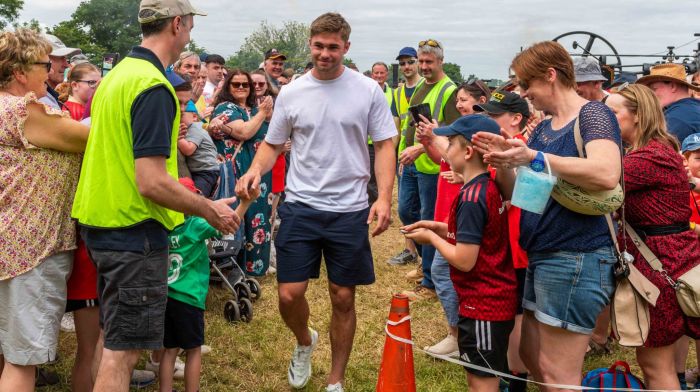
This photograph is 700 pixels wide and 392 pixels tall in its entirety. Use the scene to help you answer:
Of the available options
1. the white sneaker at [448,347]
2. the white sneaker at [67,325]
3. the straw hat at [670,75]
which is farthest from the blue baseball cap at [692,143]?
the white sneaker at [67,325]

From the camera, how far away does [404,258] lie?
7840 millimetres

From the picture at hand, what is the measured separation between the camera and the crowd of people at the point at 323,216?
2898mm

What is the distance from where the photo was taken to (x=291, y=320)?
4215 mm

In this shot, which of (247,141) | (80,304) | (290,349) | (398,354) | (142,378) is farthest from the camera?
(247,141)

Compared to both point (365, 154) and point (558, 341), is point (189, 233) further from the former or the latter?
point (558, 341)

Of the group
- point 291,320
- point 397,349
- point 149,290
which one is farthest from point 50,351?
point 397,349

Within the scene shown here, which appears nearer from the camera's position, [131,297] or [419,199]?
[131,297]

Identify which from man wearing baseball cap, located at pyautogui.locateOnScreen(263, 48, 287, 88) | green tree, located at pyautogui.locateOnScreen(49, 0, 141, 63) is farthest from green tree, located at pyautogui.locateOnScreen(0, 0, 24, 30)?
man wearing baseball cap, located at pyautogui.locateOnScreen(263, 48, 287, 88)

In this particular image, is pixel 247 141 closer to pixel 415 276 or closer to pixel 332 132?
pixel 415 276

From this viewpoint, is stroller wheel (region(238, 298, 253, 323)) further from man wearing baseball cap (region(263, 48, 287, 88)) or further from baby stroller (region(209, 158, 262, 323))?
man wearing baseball cap (region(263, 48, 287, 88))

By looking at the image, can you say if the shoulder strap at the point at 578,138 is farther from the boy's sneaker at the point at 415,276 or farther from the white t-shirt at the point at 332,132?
the boy's sneaker at the point at 415,276

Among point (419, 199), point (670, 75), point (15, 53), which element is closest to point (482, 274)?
point (15, 53)

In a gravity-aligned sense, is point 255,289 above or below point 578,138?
below

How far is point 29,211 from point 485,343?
2.31m
